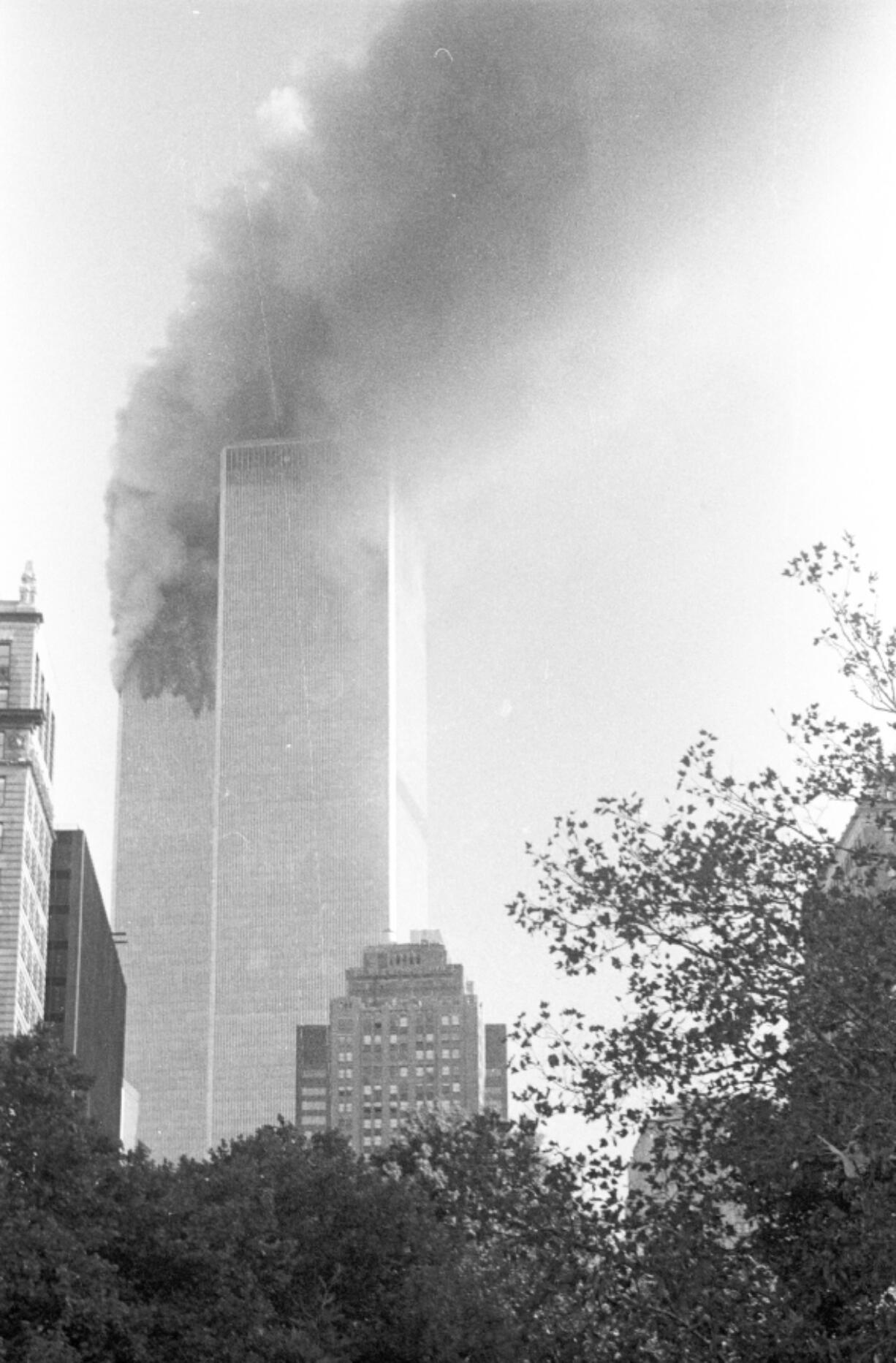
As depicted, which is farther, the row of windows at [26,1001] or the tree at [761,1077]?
the row of windows at [26,1001]

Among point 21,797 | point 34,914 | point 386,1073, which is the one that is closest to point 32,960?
point 34,914

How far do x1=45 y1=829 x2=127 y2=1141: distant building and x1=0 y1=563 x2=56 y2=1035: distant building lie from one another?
18.3 ft

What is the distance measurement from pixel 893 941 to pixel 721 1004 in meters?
1.82

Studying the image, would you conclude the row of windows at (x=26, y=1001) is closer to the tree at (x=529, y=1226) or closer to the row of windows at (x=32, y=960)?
the row of windows at (x=32, y=960)

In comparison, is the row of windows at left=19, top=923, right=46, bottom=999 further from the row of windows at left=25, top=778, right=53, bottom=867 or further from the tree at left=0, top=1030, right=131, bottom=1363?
the tree at left=0, top=1030, right=131, bottom=1363

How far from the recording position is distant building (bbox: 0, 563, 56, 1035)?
92.2 meters

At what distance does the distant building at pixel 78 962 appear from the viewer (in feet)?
355

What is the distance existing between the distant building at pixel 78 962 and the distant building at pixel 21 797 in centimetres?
558

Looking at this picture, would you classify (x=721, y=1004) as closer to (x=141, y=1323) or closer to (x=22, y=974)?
(x=141, y=1323)

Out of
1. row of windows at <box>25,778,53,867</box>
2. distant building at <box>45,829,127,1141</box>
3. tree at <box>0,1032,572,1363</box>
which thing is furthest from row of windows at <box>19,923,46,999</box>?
tree at <box>0,1032,572,1363</box>

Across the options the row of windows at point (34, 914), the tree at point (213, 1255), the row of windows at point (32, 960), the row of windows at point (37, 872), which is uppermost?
the row of windows at point (37, 872)

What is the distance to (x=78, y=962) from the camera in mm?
110938

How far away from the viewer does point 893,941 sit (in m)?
18.1

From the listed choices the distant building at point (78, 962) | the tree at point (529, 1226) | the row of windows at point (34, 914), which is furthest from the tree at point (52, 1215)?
the distant building at point (78, 962)
